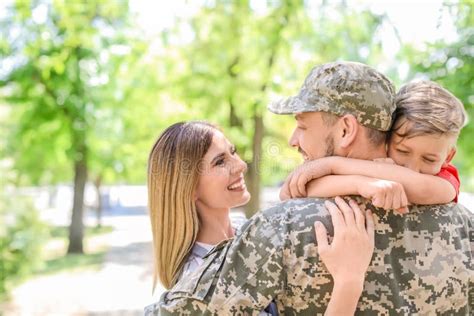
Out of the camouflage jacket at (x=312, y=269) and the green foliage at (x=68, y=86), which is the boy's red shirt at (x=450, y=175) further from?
the green foliage at (x=68, y=86)

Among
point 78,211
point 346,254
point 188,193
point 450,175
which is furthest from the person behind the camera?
point 78,211

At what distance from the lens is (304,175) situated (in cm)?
160

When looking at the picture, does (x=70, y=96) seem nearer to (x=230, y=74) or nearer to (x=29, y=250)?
(x=29, y=250)

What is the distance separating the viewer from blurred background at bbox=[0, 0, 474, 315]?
745 centimetres

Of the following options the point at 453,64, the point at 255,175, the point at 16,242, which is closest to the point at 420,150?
the point at 453,64

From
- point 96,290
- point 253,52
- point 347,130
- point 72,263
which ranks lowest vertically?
point 72,263

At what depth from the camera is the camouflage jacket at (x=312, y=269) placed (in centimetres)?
145

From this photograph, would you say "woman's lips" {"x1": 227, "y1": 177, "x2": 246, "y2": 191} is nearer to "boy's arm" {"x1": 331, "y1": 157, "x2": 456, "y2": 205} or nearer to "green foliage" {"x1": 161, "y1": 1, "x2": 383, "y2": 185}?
"boy's arm" {"x1": 331, "y1": 157, "x2": 456, "y2": 205}

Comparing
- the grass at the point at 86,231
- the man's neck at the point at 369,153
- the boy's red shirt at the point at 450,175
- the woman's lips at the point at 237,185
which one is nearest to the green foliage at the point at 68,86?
the grass at the point at 86,231

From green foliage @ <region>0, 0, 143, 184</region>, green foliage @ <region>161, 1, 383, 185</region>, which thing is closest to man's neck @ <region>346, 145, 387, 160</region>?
green foliage @ <region>161, 1, 383, 185</region>

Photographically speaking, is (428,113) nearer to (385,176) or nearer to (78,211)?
(385,176)

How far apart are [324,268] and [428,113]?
53 cm

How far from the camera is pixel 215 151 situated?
85.5 inches

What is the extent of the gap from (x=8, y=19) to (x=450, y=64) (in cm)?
1033
